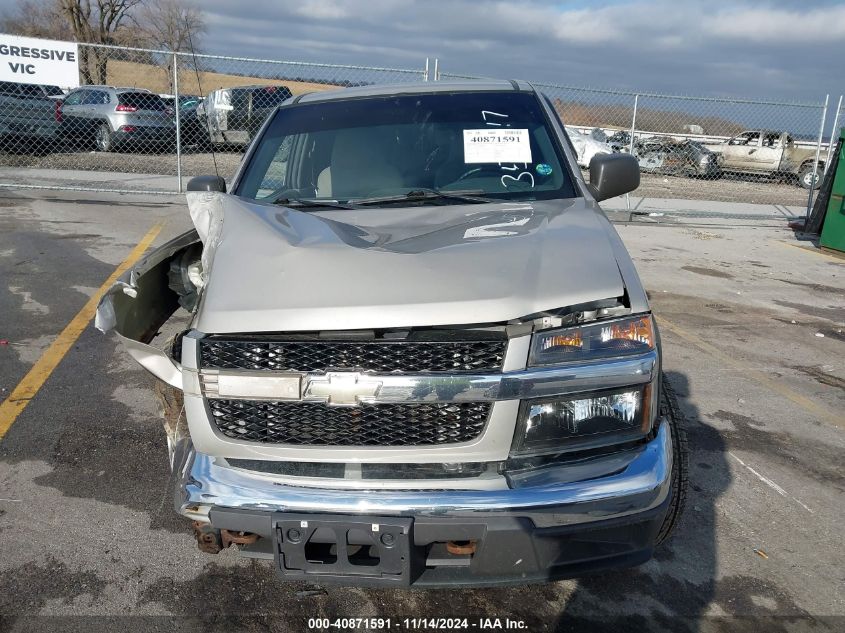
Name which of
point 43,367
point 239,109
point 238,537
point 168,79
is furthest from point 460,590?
point 168,79

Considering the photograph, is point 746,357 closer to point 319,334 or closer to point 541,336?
point 541,336

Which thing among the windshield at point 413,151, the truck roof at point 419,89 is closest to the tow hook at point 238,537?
the windshield at point 413,151

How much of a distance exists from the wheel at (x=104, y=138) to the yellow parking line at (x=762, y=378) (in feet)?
48.3

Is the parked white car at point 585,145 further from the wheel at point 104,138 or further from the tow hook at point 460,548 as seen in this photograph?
the tow hook at point 460,548

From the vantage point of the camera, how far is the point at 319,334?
2199 millimetres

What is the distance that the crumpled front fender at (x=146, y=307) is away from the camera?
7.91ft

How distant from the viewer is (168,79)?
12.6 meters

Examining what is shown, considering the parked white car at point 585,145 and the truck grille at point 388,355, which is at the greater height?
the parked white car at point 585,145

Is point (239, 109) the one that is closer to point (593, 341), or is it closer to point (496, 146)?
point (496, 146)

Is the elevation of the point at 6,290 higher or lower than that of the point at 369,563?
lower

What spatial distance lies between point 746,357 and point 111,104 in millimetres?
15592

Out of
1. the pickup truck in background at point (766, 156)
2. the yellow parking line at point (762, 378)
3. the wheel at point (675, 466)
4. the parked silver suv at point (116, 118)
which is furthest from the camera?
the pickup truck in background at point (766, 156)

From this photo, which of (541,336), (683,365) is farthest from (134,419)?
(683,365)

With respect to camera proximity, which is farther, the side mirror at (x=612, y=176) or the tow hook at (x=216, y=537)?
the side mirror at (x=612, y=176)
